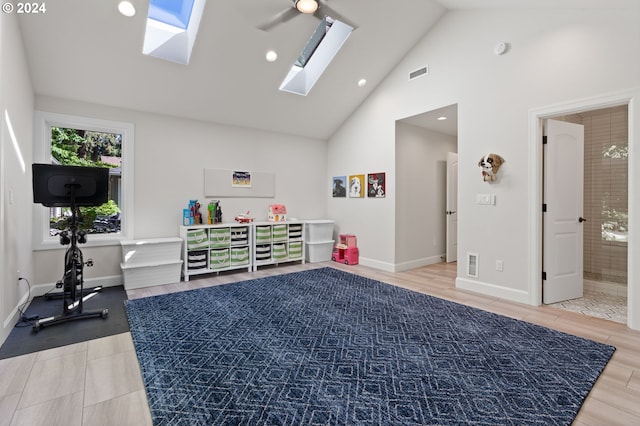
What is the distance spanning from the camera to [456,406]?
5.92 feet

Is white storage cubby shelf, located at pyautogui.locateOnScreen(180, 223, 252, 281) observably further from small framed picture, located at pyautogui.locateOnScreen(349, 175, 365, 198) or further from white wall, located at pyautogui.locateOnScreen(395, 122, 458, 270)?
white wall, located at pyautogui.locateOnScreen(395, 122, 458, 270)

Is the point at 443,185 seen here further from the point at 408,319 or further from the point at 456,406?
the point at 456,406

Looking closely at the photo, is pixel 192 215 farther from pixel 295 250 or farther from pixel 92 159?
pixel 295 250

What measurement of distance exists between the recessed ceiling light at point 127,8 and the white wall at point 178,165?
1541mm

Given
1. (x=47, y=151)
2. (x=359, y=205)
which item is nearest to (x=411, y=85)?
(x=359, y=205)

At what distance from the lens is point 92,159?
14.7 feet

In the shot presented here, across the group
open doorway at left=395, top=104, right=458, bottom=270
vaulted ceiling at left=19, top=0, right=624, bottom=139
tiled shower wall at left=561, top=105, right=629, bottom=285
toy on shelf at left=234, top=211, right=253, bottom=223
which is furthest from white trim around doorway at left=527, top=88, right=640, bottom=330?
toy on shelf at left=234, top=211, right=253, bottom=223

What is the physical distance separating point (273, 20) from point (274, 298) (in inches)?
125

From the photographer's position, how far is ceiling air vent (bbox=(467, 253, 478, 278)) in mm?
4195

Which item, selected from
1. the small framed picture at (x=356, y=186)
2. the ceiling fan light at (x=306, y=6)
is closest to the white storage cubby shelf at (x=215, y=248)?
the small framed picture at (x=356, y=186)

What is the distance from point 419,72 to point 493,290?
3356 mm

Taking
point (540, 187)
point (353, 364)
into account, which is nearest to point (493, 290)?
point (540, 187)

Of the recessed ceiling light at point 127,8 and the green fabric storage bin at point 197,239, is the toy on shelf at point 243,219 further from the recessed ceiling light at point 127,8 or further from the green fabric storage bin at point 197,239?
the recessed ceiling light at point 127,8

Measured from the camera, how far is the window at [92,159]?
4.03 metres
